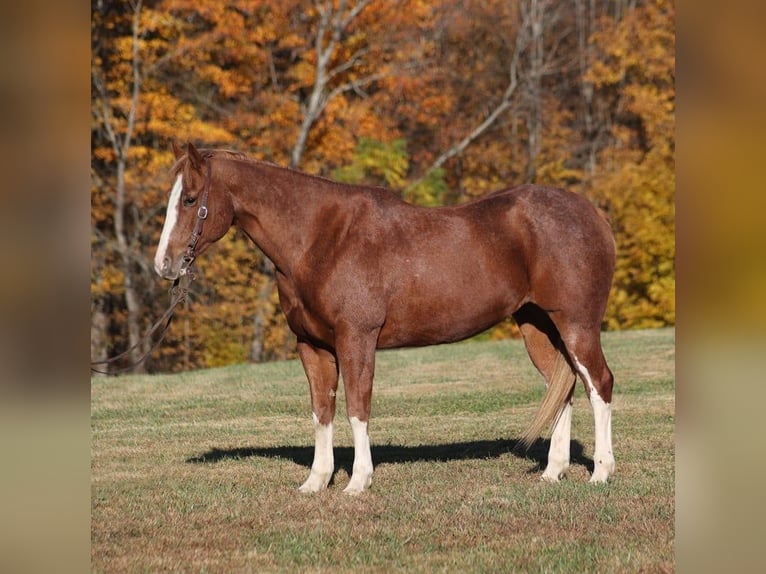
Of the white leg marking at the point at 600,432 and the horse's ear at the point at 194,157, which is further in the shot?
the white leg marking at the point at 600,432

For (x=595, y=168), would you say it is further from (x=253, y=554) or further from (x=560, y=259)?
(x=253, y=554)

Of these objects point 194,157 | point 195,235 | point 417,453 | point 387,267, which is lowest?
point 417,453

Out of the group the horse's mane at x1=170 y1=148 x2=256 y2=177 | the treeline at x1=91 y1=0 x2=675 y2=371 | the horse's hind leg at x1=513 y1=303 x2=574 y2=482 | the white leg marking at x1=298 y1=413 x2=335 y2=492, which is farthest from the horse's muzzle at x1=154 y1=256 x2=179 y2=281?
the treeline at x1=91 y1=0 x2=675 y2=371

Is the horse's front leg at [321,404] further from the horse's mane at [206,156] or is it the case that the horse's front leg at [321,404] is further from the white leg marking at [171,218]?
the horse's mane at [206,156]

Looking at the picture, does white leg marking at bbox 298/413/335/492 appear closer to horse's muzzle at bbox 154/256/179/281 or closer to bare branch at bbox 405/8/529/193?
horse's muzzle at bbox 154/256/179/281

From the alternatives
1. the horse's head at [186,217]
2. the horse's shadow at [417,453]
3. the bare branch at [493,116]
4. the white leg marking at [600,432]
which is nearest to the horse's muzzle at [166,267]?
the horse's head at [186,217]

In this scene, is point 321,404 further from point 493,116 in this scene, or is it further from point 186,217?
point 493,116

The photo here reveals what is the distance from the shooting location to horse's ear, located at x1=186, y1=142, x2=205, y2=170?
680cm

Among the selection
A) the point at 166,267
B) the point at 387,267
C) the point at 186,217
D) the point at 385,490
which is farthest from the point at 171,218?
the point at 385,490

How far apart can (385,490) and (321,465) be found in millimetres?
473

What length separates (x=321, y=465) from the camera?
7348mm

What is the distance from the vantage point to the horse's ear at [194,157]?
6.80m

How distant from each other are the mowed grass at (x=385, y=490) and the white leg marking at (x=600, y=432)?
11cm

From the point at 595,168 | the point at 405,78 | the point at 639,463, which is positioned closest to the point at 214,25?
the point at 405,78
